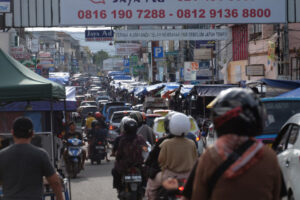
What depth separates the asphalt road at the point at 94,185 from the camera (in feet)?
45.3

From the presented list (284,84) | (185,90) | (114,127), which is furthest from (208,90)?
(284,84)

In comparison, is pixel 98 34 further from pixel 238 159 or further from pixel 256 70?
pixel 238 159

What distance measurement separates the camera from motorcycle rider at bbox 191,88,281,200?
3951mm

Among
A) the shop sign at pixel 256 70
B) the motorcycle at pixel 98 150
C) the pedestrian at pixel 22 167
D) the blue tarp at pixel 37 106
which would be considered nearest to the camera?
the pedestrian at pixel 22 167

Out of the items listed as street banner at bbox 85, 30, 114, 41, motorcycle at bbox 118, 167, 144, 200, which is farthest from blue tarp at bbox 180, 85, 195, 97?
motorcycle at bbox 118, 167, 144, 200

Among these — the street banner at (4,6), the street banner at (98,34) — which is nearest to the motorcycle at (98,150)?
the street banner at (4,6)

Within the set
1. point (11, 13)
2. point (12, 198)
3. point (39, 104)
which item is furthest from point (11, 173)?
point (11, 13)

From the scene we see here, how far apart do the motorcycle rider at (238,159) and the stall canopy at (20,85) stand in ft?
20.0

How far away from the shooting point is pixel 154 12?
22922mm

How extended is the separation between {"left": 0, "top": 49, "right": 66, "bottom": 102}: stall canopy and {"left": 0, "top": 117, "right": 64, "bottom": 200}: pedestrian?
3579 millimetres

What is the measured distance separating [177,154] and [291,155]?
5.59 ft

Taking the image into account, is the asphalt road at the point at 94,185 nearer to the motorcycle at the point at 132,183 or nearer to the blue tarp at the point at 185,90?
the motorcycle at the point at 132,183

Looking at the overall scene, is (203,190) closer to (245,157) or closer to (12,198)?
(245,157)

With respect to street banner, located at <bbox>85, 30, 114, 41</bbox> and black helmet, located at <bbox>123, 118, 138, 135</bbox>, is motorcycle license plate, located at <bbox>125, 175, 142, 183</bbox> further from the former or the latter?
street banner, located at <bbox>85, 30, 114, 41</bbox>
